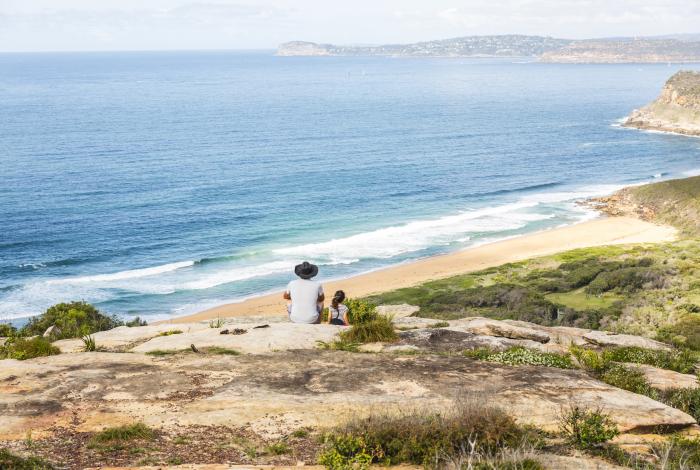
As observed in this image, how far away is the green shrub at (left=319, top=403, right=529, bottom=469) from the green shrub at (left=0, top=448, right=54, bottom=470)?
132 inches

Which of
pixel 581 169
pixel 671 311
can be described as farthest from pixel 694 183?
pixel 671 311

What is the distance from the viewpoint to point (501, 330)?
16.2m

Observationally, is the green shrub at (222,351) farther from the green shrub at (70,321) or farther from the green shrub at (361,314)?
the green shrub at (70,321)

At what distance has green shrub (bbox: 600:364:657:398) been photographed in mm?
11812

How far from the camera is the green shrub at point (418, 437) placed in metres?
8.61

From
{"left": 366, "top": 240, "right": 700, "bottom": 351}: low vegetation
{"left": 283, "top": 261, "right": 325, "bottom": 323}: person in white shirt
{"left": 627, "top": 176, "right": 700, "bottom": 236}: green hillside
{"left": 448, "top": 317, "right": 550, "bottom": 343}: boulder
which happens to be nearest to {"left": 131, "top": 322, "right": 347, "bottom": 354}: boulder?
{"left": 283, "top": 261, "right": 325, "bottom": 323}: person in white shirt

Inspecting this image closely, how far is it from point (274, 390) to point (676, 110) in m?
122

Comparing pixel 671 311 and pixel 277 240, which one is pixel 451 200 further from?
pixel 671 311

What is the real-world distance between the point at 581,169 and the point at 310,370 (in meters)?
79.7

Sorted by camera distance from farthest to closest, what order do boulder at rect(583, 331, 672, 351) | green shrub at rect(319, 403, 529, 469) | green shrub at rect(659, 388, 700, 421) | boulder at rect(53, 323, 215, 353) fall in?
boulder at rect(583, 331, 672, 351) < boulder at rect(53, 323, 215, 353) < green shrub at rect(659, 388, 700, 421) < green shrub at rect(319, 403, 529, 469)

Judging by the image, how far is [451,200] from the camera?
6875 cm

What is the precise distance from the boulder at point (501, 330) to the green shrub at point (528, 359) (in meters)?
2.37

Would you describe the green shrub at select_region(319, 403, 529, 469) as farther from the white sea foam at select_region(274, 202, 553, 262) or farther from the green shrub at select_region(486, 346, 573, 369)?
the white sea foam at select_region(274, 202, 553, 262)

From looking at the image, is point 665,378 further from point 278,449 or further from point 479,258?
point 479,258
